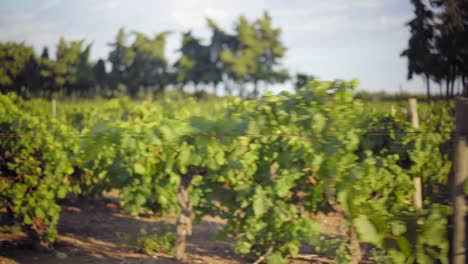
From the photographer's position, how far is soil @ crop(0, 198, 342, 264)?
13.4ft

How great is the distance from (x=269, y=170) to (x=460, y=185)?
71.1 inches

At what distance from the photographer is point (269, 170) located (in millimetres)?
3406

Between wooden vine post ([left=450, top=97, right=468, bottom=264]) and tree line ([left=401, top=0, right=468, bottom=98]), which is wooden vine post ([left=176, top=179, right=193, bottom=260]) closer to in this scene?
wooden vine post ([left=450, top=97, right=468, bottom=264])

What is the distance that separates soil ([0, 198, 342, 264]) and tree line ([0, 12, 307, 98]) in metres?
36.8

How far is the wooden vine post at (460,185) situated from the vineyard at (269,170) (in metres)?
0.07

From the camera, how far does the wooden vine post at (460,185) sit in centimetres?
173

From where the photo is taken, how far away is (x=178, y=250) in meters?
4.06

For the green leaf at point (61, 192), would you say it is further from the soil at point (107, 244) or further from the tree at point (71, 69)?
the tree at point (71, 69)

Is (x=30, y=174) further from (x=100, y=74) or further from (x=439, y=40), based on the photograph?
(x=100, y=74)

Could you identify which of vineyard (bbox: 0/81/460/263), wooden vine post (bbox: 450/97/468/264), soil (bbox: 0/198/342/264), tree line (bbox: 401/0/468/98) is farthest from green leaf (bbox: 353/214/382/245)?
tree line (bbox: 401/0/468/98)

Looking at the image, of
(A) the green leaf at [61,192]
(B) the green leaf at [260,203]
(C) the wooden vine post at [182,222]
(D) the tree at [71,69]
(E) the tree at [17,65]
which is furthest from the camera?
(D) the tree at [71,69]

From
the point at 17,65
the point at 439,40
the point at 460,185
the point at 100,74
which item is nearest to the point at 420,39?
the point at 439,40

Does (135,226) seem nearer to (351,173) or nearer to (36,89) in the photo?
(351,173)

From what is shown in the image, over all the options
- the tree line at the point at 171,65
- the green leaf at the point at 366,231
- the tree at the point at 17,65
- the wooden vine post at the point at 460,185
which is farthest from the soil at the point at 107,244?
the tree line at the point at 171,65
